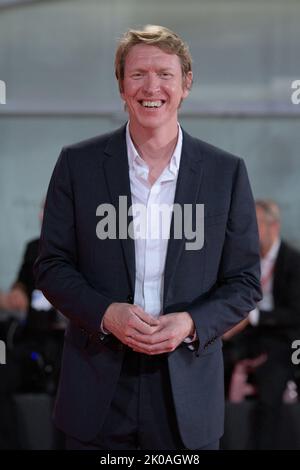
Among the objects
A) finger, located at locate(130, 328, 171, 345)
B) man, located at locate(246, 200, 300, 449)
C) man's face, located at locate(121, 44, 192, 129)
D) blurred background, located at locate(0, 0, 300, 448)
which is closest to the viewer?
finger, located at locate(130, 328, 171, 345)

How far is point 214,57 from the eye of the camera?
19.5 ft

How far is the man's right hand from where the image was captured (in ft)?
7.00

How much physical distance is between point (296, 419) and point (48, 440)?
4.44ft

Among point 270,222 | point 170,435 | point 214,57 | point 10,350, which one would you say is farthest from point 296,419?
point 170,435

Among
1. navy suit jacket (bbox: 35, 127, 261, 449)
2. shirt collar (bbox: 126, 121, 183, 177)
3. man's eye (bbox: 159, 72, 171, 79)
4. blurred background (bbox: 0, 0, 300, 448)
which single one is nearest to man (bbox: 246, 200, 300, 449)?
blurred background (bbox: 0, 0, 300, 448)

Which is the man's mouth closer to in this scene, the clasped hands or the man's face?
the man's face

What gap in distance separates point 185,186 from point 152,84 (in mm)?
261

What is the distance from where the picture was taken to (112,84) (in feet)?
19.5

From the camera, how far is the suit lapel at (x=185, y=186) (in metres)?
2.21

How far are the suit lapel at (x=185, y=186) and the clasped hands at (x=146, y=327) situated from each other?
78 millimetres

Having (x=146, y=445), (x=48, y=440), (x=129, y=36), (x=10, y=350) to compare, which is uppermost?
(x=129, y=36)

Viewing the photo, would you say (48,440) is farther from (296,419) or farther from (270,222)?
(270,222)

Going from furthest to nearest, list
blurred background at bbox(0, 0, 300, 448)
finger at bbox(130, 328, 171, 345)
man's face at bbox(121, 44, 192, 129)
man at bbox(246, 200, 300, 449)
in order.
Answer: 1. blurred background at bbox(0, 0, 300, 448)
2. man at bbox(246, 200, 300, 449)
3. man's face at bbox(121, 44, 192, 129)
4. finger at bbox(130, 328, 171, 345)

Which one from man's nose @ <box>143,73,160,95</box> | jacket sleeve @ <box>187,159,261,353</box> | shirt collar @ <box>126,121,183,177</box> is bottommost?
jacket sleeve @ <box>187,159,261,353</box>
